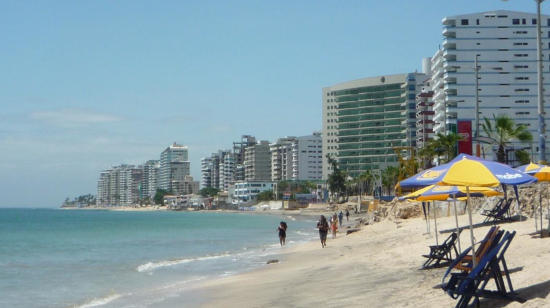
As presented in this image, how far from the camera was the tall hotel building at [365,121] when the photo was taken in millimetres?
149000

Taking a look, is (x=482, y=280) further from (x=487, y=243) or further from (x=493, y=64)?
(x=493, y=64)

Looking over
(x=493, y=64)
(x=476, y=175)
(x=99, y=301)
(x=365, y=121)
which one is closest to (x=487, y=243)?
(x=476, y=175)

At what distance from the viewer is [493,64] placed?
102812 millimetres

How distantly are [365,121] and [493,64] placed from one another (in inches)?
2166

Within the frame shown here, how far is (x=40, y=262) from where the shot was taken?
3525 centimetres

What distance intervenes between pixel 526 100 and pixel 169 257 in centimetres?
8140

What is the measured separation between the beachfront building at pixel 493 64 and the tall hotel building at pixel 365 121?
38.6 metres

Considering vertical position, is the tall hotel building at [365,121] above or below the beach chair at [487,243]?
above

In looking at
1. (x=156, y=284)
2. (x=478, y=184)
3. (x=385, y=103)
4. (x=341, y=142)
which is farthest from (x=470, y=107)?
(x=478, y=184)

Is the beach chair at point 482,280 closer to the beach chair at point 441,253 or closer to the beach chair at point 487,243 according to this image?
the beach chair at point 487,243

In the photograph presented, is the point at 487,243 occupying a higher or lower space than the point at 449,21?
lower

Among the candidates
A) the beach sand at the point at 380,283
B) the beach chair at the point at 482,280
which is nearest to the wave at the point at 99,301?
the beach sand at the point at 380,283

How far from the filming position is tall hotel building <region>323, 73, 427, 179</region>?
489ft

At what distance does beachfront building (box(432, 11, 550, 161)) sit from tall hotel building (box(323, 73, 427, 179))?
3860 cm
